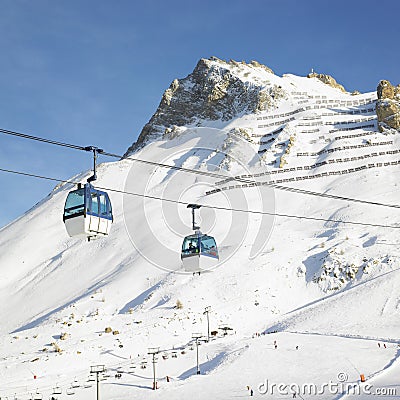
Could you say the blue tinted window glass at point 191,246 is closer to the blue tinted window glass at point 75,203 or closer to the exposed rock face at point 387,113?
the blue tinted window glass at point 75,203

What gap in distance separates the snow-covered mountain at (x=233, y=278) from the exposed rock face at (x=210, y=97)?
15.9m

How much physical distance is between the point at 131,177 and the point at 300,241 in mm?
61806

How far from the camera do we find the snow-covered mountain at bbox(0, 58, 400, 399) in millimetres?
35531

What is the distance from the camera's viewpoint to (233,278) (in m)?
57.2

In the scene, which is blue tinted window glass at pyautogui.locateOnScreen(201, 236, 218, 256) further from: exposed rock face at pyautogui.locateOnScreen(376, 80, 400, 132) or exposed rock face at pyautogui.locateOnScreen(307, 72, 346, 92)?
exposed rock face at pyautogui.locateOnScreen(307, 72, 346, 92)

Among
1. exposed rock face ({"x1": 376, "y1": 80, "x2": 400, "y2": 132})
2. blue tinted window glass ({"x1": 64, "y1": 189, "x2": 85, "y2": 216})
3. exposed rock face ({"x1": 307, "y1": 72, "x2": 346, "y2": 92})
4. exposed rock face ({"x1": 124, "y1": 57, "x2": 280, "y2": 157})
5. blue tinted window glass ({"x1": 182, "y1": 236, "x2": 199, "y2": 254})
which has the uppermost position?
exposed rock face ({"x1": 307, "y1": 72, "x2": 346, "y2": 92})

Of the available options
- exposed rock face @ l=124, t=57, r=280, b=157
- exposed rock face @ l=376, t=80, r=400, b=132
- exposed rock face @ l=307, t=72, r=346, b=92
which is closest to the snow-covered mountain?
exposed rock face @ l=376, t=80, r=400, b=132

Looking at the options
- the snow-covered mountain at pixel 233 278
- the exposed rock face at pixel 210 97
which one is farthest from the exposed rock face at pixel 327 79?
the snow-covered mountain at pixel 233 278

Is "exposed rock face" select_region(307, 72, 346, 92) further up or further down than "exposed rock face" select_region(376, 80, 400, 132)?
further up

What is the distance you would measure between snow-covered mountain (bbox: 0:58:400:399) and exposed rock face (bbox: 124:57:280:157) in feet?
52.1

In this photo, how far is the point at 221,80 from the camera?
6260 inches

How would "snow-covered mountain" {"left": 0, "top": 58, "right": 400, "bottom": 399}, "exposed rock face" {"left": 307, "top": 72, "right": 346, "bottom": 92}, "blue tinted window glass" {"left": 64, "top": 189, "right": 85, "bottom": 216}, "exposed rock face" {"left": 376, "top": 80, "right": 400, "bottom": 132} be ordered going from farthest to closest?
"exposed rock face" {"left": 307, "top": 72, "right": 346, "bottom": 92} < "exposed rock face" {"left": 376, "top": 80, "right": 400, "bottom": 132} < "snow-covered mountain" {"left": 0, "top": 58, "right": 400, "bottom": 399} < "blue tinted window glass" {"left": 64, "top": 189, "right": 85, "bottom": 216}

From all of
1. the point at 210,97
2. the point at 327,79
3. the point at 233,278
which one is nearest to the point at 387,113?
the point at 210,97

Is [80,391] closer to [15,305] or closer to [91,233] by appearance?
[91,233]
